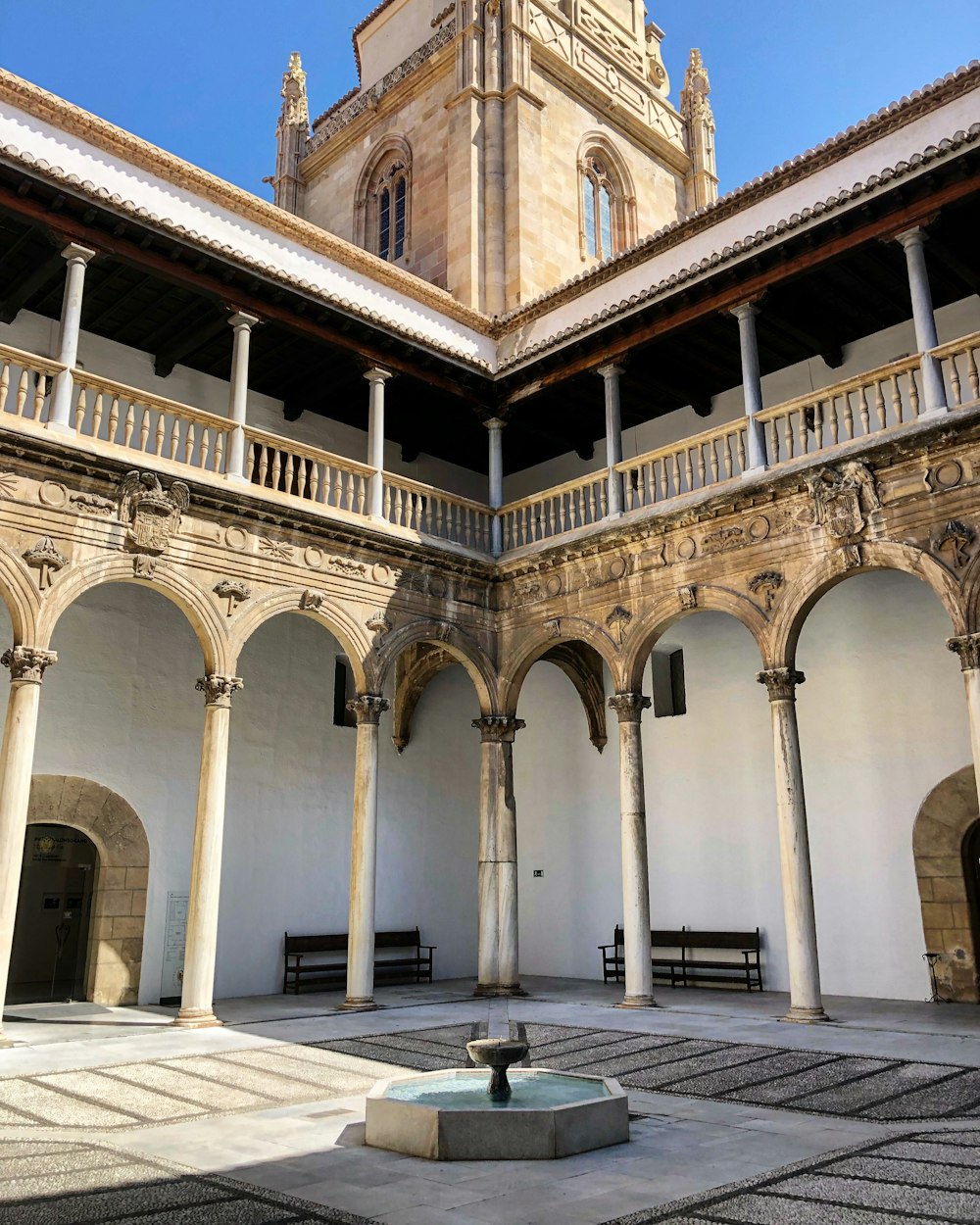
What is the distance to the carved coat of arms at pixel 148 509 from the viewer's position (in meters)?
10.5

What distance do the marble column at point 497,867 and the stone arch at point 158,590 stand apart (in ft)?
12.7

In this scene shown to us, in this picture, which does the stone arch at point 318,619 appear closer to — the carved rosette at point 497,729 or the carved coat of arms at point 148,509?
the carved coat of arms at point 148,509

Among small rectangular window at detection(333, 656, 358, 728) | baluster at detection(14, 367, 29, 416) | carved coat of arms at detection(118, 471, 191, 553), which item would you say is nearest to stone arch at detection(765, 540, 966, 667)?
carved coat of arms at detection(118, 471, 191, 553)

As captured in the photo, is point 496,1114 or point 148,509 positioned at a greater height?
point 148,509

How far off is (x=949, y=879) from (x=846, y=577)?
3717 millimetres

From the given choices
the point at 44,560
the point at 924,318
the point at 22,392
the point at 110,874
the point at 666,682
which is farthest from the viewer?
the point at 666,682

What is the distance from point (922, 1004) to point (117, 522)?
978 cm

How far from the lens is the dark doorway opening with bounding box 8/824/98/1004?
477 inches

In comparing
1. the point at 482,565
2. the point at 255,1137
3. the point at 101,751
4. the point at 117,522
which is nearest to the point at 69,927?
the point at 101,751

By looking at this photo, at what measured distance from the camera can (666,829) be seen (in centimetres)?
1455

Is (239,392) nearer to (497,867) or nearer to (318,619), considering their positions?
(318,619)

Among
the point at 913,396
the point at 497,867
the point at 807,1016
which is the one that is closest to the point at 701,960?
the point at 497,867

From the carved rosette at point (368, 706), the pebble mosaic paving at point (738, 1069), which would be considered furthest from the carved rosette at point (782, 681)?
the carved rosette at point (368, 706)

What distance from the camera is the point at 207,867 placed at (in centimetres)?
1076
